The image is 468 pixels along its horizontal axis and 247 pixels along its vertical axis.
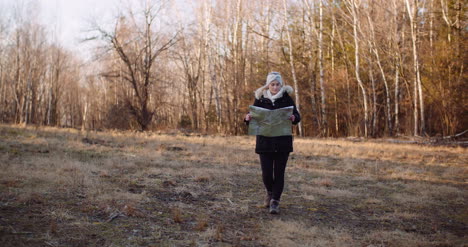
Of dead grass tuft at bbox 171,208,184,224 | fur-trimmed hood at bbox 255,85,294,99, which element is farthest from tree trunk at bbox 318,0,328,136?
dead grass tuft at bbox 171,208,184,224

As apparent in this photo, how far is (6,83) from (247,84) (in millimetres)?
24638

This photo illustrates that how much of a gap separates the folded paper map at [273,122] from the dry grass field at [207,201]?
1066 millimetres

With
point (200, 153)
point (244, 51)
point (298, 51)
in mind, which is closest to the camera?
point (200, 153)

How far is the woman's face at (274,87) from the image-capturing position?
4.59m

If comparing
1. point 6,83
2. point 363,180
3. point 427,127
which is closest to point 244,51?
point 427,127

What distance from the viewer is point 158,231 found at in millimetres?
3730

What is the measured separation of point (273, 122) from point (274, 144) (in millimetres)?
276

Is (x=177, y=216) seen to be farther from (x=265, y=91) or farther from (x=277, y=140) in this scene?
(x=265, y=91)

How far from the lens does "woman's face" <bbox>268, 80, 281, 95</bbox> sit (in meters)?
4.59

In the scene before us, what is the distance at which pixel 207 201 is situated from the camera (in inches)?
204

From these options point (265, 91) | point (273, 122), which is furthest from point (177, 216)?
point (265, 91)

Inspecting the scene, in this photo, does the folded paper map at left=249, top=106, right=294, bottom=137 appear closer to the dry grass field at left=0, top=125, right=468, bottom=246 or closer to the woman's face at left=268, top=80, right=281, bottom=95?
the woman's face at left=268, top=80, right=281, bottom=95

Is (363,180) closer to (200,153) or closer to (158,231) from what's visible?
(200,153)

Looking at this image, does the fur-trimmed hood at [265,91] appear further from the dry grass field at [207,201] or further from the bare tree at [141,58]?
the bare tree at [141,58]
